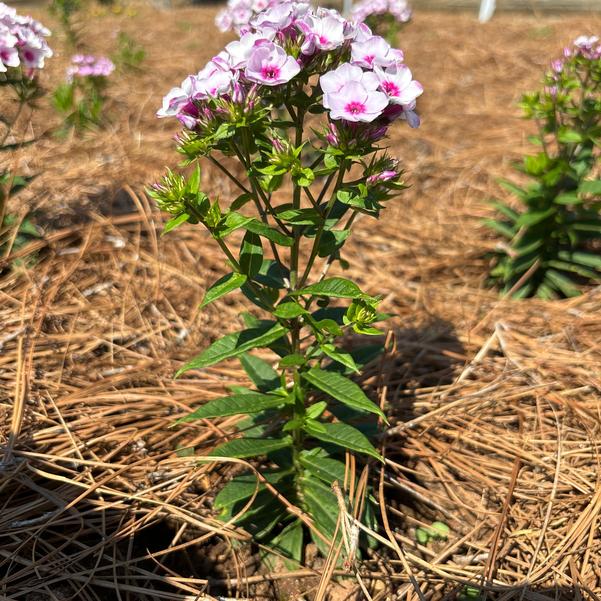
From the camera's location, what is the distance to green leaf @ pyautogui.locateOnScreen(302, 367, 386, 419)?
5.30 ft

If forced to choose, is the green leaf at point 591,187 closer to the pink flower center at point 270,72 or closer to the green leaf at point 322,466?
the green leaf at point 322,466

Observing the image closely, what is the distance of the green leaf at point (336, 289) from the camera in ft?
5.10

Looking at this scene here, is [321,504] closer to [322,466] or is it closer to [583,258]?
[322,466]

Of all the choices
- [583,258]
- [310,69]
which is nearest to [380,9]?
[583,258]

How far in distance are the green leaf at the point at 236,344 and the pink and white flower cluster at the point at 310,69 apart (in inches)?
25.0

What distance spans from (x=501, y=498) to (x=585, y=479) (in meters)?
0.31

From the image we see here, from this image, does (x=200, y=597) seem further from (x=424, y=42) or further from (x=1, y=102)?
(x=424, y=42)

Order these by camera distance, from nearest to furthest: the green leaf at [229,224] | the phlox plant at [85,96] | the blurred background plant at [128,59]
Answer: the green leaf at [229,224] → the phlox plant at [85,96] → the blurred background plant at [128,59]

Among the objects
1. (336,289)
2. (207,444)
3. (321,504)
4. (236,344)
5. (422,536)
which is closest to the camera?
(336,289)

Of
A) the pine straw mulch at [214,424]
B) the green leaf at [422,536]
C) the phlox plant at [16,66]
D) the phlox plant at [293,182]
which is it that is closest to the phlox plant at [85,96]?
the pine straw mulch at [214,424]

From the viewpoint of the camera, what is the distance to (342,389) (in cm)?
169

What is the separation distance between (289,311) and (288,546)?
3.06ft

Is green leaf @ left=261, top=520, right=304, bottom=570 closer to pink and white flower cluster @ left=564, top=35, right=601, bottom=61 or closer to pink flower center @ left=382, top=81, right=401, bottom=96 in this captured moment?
pink flower center @ left=382, top=81, right=401, bottom=96

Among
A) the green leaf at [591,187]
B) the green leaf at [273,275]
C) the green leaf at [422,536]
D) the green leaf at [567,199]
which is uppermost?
the green leaf at [273,275]
